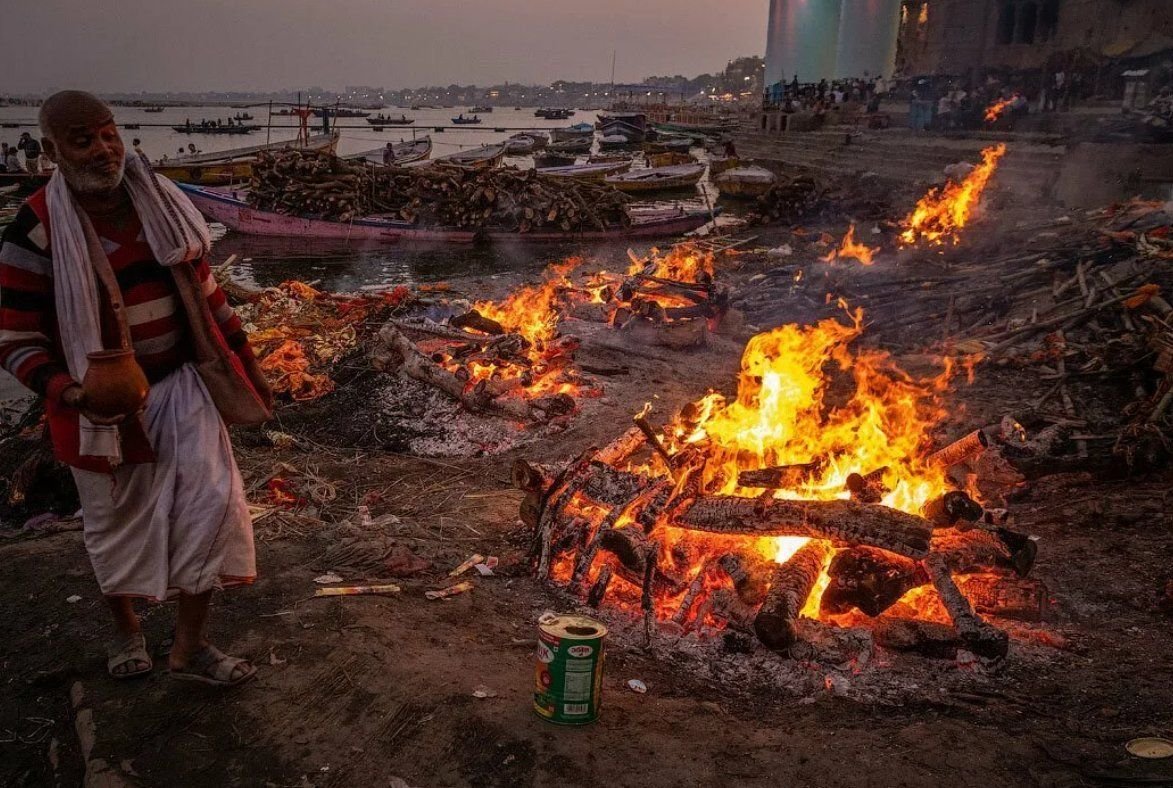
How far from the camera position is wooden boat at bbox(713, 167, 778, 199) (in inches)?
1095

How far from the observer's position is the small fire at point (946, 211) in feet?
49.6

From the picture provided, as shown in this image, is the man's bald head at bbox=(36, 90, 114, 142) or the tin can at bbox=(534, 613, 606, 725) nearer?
the man's bald head at bbox=(36, 90, 114, 142)

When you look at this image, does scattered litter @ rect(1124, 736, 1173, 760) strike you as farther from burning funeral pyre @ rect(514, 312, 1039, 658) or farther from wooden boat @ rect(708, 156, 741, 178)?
wooden boat @ rect(708, 156, 741, 178)

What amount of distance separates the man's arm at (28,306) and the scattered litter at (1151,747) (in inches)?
186

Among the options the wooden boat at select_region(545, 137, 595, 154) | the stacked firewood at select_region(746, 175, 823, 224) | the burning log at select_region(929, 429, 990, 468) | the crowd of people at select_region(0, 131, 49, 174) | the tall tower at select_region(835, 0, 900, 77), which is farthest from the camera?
the tall tower at select_region(835, 0, 900, 77)

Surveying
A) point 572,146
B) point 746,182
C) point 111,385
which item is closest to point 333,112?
point 572,146

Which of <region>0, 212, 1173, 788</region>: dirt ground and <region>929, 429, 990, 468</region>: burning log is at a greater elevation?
<region>929, 429, 990, 468</region>: burning log

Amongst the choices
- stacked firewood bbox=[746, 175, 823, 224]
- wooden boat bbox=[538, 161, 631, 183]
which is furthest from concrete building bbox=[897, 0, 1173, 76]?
wooden boat bbox=[538, 161, 631, 183]

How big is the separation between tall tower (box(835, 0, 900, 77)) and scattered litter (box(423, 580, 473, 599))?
6264 centimetres

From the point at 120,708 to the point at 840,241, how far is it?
689 inches

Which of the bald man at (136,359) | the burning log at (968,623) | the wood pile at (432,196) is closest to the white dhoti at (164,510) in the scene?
the bald man at (136,359)

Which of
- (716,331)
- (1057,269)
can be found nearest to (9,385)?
(716,331)

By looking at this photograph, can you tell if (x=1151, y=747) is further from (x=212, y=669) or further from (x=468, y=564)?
(x=212, y=669)

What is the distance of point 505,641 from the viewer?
13.3ft
